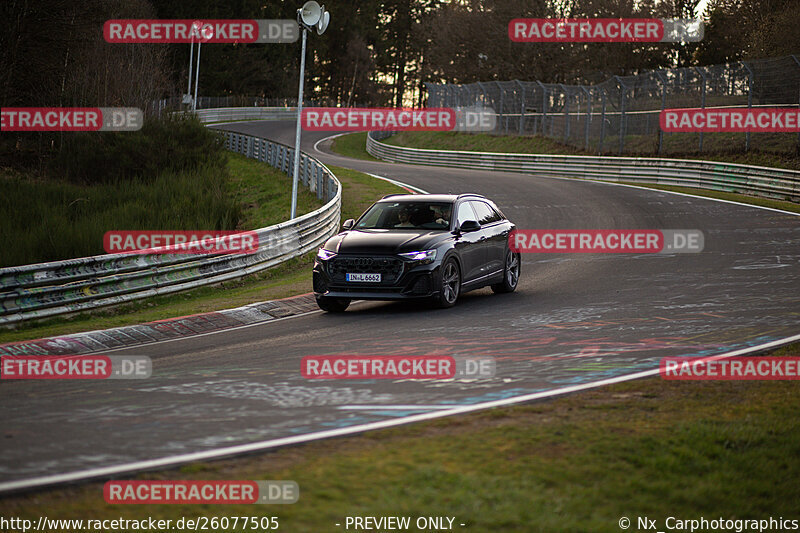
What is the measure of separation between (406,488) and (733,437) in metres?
2.51

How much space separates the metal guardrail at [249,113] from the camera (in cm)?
8425

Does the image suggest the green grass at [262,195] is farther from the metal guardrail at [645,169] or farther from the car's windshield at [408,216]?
the car's windshield at [408,216]

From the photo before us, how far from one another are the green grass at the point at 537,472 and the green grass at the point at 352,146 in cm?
5286

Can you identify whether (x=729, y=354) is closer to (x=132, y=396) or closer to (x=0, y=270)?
Result: (x=132, y=396)

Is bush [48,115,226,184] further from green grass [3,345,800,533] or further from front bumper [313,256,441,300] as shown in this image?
green grass [3,345,800,533]

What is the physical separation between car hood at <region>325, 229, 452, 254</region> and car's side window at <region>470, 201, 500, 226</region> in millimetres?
1451

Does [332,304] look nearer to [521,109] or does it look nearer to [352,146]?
[521,109]

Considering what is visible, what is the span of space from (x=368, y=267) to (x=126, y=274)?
4.27 m

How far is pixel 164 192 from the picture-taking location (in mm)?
30359

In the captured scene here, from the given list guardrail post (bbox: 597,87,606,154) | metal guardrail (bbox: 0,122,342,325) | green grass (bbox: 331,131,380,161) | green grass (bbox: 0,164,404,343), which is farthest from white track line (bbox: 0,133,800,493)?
green grass (bbox: 331,131,380,161)

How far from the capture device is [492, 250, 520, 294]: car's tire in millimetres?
15375

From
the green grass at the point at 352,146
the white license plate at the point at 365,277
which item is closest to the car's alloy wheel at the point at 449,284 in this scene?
the white license plate at the point at 365,277

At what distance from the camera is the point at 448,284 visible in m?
13.7

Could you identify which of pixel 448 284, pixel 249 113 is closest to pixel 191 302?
pixel 448 284
